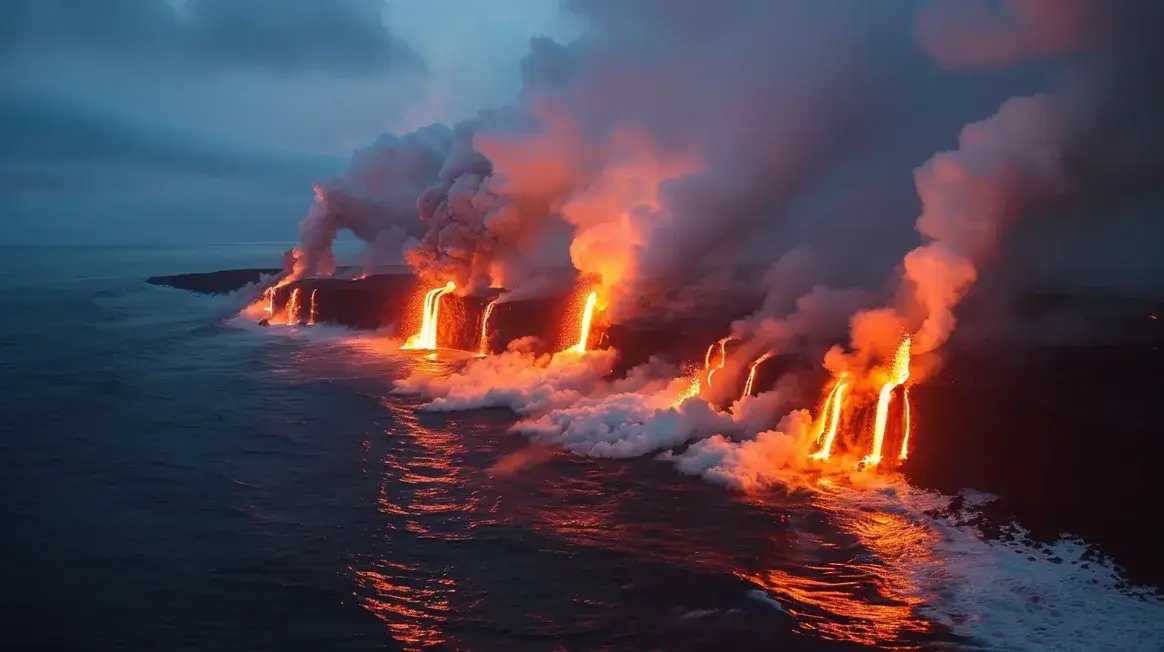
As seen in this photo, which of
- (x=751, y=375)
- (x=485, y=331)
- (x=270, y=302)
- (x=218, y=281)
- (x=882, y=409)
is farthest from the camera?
(x=218, y=281)

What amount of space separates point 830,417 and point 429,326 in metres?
33.5

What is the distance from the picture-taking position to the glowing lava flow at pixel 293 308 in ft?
217

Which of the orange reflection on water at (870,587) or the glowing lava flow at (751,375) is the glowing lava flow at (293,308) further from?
the orange reflection on water at (870,587)

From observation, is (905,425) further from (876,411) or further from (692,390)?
(692,390)

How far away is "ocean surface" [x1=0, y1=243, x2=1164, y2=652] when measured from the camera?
17047mm

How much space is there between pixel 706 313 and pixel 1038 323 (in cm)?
1564

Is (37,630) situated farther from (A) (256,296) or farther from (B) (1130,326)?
(A) (256,296)

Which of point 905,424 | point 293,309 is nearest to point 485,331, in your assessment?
point 293,309

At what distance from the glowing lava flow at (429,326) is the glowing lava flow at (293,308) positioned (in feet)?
51.0

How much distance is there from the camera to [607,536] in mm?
22078

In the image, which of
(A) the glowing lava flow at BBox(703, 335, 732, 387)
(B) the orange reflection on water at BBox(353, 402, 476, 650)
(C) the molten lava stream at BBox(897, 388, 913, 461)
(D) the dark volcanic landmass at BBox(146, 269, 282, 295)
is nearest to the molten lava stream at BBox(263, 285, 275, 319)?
(B) the orange reflection on water at BBox(353, 402, 476, 650)

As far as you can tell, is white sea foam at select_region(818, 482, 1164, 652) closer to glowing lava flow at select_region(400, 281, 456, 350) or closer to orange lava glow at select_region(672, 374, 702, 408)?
orange lava glow at select_region(672, 374, 702, 408)

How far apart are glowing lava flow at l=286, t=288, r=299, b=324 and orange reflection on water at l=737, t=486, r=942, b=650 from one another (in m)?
54.5

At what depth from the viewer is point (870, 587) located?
61.9ft
